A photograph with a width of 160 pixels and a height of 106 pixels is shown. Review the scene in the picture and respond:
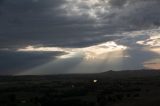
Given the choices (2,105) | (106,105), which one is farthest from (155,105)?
(2,105)

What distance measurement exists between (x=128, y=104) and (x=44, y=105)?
75.7 ft

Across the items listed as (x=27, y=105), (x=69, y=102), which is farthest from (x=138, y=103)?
(x=27, y=105)

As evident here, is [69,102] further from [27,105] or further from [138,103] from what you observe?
[138,103]

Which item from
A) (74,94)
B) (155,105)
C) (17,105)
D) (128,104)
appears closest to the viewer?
(155,105)

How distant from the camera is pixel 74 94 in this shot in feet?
Answer: 389

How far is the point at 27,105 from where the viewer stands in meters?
89.1

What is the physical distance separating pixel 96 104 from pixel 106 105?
3.83 meters

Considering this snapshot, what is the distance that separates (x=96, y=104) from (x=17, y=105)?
1955 cm

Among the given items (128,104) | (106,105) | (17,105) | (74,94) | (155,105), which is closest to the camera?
(155,105)

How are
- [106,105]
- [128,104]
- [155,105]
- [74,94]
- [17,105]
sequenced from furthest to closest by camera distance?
[74,94] → [17,105] → [106,105] → [128,104] → [155,105]

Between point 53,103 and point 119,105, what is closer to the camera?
point 119,105

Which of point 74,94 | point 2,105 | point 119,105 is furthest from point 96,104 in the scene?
point 74,94

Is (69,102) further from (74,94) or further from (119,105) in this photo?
(74,94)

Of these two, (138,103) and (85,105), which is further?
(85,105)
